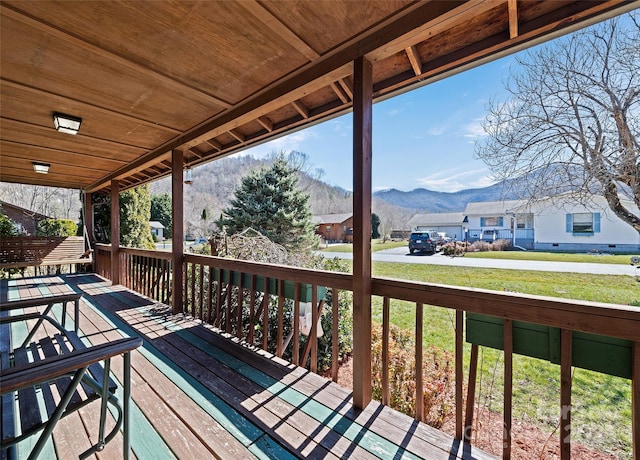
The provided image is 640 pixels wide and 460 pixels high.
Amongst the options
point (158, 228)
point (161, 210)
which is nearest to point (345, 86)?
point (161, 210)

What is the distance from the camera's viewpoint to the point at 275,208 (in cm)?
1293

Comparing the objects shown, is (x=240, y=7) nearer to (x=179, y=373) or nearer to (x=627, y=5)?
(x=627, y=5)

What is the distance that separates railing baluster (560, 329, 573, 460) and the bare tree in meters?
3.86

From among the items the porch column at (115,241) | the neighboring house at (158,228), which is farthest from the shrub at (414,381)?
the neighboring house at (158,228)

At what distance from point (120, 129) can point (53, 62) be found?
1.35m

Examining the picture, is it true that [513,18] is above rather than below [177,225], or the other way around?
above

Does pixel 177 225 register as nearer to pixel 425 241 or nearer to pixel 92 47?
pixel 92 47

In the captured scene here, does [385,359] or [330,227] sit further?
[330,227]

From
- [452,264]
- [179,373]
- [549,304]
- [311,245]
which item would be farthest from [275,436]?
[311,245]

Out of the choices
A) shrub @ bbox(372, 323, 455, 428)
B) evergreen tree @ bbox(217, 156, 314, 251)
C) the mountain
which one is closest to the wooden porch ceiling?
shrub @ bbox(372, 323, 455, 428)

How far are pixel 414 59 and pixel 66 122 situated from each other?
10.9 feet

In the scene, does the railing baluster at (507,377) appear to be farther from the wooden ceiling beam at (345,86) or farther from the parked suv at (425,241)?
the parked suv at (425,241)

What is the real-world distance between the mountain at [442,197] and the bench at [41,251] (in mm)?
8240

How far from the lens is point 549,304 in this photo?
1298mm
